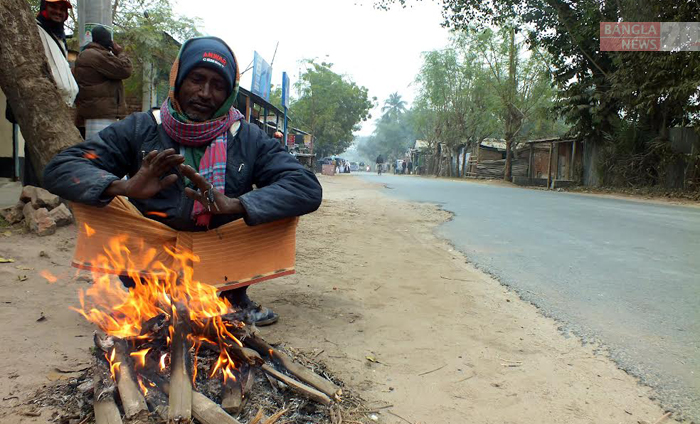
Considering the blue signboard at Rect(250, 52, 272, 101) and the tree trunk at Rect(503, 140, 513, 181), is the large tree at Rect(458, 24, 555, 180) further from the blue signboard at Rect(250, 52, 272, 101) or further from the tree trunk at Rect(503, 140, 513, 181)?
the blue signboard at Rect(250, 52, 272, 101)

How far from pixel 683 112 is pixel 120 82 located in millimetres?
16726

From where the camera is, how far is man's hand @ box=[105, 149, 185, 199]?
6.16ft

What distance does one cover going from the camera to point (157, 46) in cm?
931

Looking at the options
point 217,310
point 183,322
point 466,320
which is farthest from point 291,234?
point 466,320

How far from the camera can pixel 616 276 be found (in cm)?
438

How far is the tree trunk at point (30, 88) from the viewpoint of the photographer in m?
4.69

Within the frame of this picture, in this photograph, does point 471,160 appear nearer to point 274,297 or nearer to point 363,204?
point 363,204

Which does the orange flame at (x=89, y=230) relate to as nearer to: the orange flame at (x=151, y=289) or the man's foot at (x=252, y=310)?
the orange flame at (x=151, y=289)

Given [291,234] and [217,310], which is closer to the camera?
[217,310]

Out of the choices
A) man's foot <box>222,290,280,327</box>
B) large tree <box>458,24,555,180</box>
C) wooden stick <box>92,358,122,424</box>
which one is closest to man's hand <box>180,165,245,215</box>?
wooden stick <box>92,358,122,424</box>

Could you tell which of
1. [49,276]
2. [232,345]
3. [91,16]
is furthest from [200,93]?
[91,16]

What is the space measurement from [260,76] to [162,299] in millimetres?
13496

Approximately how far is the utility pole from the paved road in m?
4.94

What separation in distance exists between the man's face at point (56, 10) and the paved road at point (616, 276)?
5.14 meters
